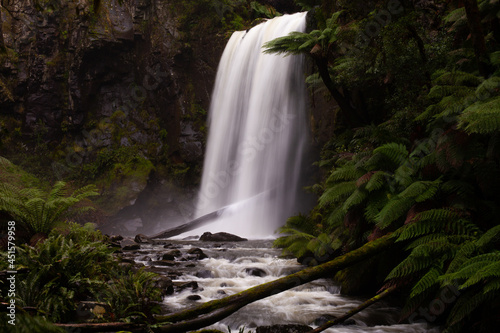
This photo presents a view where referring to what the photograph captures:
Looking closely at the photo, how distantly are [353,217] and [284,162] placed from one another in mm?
10309

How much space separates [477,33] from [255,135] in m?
13.1

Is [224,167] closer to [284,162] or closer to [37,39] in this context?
[284,162]

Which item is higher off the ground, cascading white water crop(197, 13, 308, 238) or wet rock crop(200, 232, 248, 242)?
cascading white water crop(197, 13, 308, 238)

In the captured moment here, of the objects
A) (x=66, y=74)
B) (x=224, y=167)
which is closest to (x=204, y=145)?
(x=224, y=167)

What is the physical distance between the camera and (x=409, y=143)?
589 centimetres

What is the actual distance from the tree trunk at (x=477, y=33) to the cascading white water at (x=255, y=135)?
10083 millimetres

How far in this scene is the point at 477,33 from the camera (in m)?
4.26

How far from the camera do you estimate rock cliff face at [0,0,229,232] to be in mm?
20672

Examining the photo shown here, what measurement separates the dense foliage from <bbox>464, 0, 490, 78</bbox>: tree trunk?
13 millimetres

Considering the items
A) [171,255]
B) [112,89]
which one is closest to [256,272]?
[171,255]

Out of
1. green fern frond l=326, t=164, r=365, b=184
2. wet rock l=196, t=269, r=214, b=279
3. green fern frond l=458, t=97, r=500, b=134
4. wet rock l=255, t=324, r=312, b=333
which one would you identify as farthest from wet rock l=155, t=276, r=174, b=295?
green fern frond l=458, t=97, r=500, b=134

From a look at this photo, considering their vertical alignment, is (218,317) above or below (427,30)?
below

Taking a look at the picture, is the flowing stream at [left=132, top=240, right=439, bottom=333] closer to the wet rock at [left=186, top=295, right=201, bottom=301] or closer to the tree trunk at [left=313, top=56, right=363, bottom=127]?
the wet rock at [left=186, top=295, right=201, bottom=301]

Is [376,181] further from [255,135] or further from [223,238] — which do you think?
[255,135]
